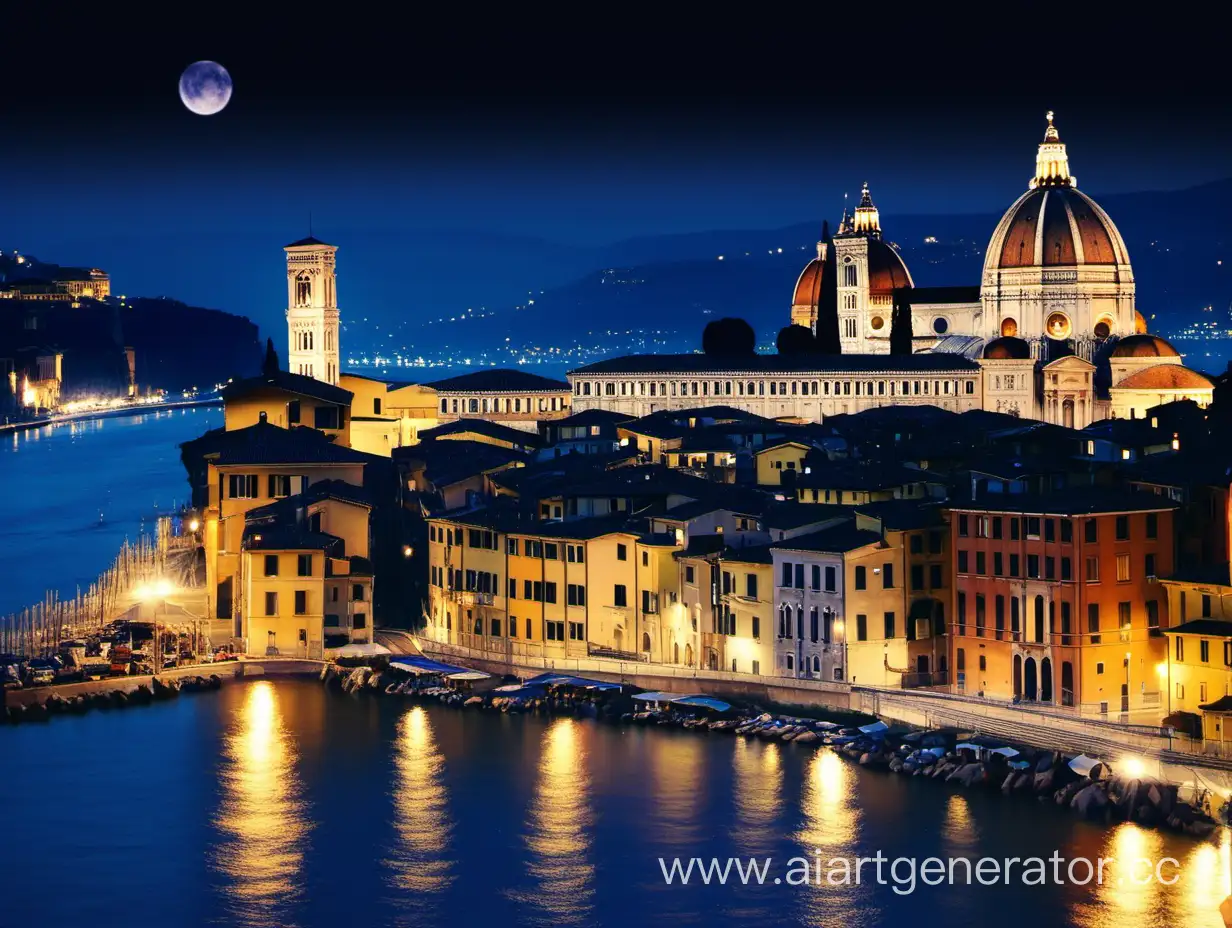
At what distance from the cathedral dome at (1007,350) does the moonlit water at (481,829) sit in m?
27.9

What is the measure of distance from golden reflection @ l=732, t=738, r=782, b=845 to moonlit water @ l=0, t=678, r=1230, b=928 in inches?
1.0

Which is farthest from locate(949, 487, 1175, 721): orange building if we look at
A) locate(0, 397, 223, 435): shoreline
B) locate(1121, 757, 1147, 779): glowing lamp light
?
locate(0, 397, 223, 435): shoreline

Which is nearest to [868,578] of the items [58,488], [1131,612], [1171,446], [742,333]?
[1131,612]

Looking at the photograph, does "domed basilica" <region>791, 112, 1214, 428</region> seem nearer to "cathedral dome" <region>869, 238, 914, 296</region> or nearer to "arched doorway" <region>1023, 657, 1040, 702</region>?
"cathedral dome" <region>869, 238, 914, 296</region>

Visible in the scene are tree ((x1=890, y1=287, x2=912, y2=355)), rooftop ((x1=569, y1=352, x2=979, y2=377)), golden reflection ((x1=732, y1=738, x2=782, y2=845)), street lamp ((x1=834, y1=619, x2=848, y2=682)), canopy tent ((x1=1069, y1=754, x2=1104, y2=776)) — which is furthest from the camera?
tree ((x1=890, y1=287, x2=912, y2=355))

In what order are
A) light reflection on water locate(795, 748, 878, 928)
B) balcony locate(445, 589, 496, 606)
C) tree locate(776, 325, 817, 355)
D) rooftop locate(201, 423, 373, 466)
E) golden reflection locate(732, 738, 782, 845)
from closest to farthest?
light reflection on water locate(795, 748, 878, 928) < golden reflection locate(732, 738, 782, 845) < balcony locate(445, 589, 496, 606) < rooftop locate(201, 423, 373, 466) < tree locate(776, 325, 817, 355)

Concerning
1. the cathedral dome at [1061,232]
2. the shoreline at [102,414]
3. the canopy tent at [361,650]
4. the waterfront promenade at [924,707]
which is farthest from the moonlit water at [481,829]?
the shoreline at [102,414]

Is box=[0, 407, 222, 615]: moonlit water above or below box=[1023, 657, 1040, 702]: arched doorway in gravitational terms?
above

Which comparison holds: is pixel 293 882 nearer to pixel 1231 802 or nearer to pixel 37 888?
pixel 37 888

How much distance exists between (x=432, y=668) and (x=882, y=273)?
34.7m

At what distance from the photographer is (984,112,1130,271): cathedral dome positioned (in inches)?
2179

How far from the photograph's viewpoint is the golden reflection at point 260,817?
2094 centimetres

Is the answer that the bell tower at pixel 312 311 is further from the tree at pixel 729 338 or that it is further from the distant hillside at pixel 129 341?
the distant hillside at pixel 129 341

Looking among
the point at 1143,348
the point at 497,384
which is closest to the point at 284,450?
the point at 497,384
